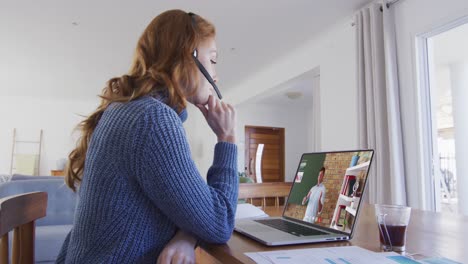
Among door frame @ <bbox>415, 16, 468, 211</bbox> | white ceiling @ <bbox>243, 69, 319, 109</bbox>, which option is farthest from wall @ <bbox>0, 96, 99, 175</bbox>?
door frame @ <bbox>415, 16, 468, 211</bbox>

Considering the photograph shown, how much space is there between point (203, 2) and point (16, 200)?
2.75 metres

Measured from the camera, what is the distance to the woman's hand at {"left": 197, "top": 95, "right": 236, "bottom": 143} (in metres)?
0.84

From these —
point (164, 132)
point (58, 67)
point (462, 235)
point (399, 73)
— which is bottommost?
point (462, 235)

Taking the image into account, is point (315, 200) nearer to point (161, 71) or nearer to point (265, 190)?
point (161, 71)

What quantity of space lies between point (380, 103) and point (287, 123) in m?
5.23

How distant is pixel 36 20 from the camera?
3512mm

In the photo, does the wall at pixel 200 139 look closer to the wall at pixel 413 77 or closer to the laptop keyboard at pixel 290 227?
the wall at pixel 413 77

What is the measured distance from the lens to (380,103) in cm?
288

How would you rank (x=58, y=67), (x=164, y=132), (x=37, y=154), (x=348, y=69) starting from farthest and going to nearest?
(x=37, y=154)
(x=58, y=67)
(x=348, y=69)
(x=164, y=132)

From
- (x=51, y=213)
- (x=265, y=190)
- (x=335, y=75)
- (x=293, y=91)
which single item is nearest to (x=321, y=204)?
(x=265, y=190)

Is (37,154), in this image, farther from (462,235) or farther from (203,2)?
(462,235)

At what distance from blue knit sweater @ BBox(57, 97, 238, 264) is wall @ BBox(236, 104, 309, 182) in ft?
22.4

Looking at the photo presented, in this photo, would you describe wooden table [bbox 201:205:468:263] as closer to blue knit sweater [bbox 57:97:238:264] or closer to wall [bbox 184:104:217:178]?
blue knit sweater [bbox 57:97:238:264]

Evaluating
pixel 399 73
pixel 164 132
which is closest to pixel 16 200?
pixel 164 132
